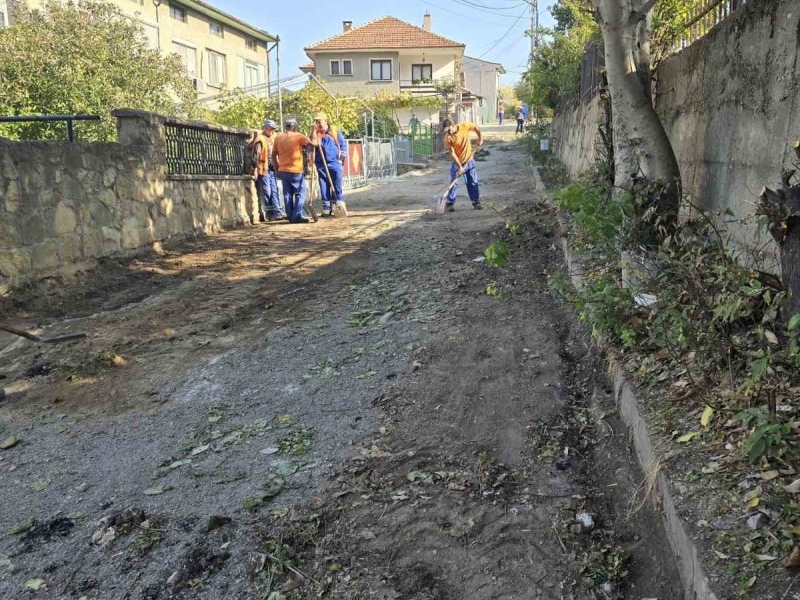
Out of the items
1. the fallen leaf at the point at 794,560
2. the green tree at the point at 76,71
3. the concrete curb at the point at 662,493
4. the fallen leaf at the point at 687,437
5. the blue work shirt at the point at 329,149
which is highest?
the green tree at the point at 76,71

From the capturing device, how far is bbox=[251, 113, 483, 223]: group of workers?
1155 cm

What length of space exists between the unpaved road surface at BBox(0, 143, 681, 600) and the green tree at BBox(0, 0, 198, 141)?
7.18 m

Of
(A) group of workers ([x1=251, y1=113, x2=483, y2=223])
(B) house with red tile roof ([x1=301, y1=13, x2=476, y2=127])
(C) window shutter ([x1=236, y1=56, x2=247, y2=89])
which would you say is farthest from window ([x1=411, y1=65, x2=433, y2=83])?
(A) group of workers ([x1=251, y1=113, x2=483, y2=223])

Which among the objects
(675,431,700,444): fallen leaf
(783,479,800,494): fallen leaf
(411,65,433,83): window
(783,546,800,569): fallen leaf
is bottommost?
(783,546,800,569): fallen leaf

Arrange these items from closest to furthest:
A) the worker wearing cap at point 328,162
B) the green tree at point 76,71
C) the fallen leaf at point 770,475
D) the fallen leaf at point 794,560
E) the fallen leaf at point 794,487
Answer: the fallen leaf at point 794,560 → the fallen leaf at point 794,487 → the fallen leaf at point 770,475 → the green tree at point 76,71 → the worker wearing cap at point 328,162

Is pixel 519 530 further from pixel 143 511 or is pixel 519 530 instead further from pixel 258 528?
pixel 143 511

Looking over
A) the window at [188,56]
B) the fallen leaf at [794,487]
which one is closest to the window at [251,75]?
the window at [188,56]

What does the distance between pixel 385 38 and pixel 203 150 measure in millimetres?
38528

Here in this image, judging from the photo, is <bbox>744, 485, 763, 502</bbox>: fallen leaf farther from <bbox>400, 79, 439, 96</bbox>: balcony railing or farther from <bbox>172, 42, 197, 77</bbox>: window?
<bbox>400, 79, 439, 96</bbox>: balcony railing

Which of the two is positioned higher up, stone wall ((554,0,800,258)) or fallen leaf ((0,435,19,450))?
stone wall ((554,0,800,258))

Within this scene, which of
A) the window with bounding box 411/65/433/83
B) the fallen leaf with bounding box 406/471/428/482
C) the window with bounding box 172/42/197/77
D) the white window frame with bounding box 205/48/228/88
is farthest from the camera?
the window with bounding box 411/65/433/83

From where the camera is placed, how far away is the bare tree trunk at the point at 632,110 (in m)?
5.18

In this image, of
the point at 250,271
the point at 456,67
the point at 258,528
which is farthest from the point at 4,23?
the point at 456,67

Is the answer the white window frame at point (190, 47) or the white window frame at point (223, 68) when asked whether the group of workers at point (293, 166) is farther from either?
the white window frame at point (223, 68)
